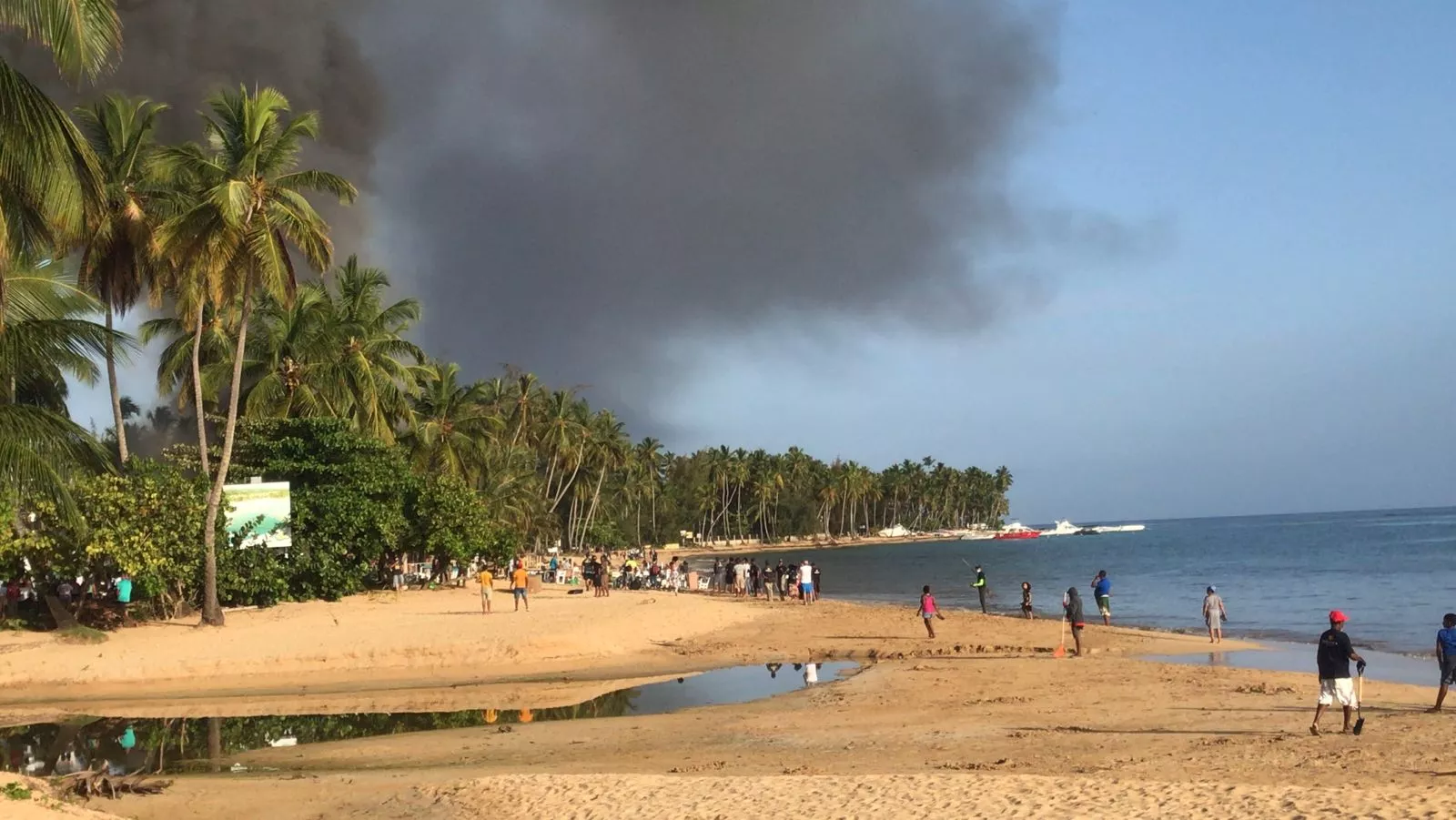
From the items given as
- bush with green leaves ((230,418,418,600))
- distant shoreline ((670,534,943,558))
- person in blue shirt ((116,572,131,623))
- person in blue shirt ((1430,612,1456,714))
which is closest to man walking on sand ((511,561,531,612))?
bush with green leaves ((230,418,418,600))

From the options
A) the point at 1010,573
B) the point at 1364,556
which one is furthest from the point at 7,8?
the point at 1364,556

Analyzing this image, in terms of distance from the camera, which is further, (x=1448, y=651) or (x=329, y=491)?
(x=329, y=491)

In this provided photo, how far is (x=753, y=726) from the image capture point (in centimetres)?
1566

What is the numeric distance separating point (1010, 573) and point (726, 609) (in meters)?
44.4

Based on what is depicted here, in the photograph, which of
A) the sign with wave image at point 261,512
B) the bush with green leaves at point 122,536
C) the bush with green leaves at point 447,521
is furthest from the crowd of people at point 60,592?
the bush with green leaves at point 447,521

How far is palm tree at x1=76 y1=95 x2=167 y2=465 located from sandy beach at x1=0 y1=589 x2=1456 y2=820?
29.5 ft

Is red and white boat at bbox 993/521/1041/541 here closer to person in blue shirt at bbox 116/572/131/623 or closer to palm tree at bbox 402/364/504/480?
palm tree at bbox 402/364/504/480

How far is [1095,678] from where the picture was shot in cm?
1898

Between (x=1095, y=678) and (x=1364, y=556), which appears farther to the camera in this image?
(x=1364, y=556)

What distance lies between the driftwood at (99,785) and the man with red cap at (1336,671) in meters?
13.9

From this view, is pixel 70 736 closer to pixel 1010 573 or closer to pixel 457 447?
pixel 457 447

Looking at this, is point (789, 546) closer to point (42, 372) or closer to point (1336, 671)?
point (42, 372)

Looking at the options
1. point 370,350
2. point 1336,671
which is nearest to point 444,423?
point 370,350

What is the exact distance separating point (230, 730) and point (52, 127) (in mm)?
9302
